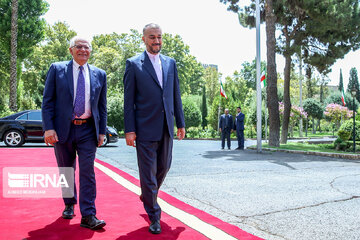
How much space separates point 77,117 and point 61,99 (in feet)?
0.81

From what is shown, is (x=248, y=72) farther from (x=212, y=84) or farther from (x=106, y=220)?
(x=106, y=220)

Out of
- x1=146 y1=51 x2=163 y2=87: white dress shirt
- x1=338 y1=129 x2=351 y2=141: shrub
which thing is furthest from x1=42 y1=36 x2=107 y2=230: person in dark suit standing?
x1=338 y1=129 x2=351 y2=141: shrub

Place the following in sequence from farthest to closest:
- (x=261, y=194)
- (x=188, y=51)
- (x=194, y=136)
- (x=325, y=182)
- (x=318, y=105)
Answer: (x=188, y=51), (x=318, y=105), (x=194, y=136), (x=325, y=182), (x=261, y=194)

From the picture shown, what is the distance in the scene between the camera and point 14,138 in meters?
14.3

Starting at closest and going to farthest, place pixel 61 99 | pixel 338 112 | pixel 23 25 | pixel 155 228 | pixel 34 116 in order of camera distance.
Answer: pixel 155 228, pixel 61 99, pixel 34 116, pixel 23 25, pixel 338 112

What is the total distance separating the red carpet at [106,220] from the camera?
3379mm

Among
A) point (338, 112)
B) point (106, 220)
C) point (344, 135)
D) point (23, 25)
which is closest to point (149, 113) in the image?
point (106, 220)

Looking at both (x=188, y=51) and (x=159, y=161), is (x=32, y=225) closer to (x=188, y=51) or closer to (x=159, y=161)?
(x=159, y=161)

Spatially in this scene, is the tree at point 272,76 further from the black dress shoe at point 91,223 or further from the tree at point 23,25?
the tree at point 23,25

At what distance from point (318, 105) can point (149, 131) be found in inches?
1537

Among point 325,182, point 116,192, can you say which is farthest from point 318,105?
point 116,192

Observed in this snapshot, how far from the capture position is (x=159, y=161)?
374cm

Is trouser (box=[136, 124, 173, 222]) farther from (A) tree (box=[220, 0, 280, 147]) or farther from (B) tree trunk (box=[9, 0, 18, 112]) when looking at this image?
(B) tree trunk (box=[9, 0, 18, 112])

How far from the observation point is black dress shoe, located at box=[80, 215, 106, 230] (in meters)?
3.50
